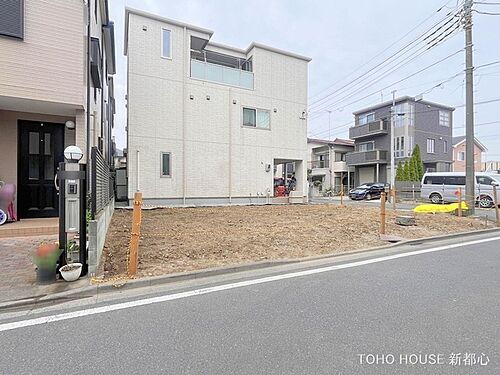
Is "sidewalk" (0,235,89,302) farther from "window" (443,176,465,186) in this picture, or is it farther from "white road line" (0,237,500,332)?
"window" (443,176,465,186)

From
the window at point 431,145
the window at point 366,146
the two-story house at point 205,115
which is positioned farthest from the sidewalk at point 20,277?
the window at point 431,145

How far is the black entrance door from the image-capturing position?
25.7 feet

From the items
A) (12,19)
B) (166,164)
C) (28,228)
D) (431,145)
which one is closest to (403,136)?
(431,145)

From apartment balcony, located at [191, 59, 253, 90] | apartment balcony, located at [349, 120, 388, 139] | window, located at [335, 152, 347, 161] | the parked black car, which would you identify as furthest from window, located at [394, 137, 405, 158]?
Answer: apartment balcony, located at [191, 59, 253, 90]

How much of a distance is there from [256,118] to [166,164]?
18.1 feet

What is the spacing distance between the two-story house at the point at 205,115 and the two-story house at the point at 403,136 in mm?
15400

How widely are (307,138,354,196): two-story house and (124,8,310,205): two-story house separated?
17026mm

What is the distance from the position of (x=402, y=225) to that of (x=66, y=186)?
8854 mm

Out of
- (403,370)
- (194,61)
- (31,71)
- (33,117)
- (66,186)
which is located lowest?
(403,370)

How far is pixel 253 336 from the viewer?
2818 mm

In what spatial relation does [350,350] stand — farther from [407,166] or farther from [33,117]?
[407,166]

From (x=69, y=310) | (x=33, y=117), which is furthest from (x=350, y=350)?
(x=33, y=117)

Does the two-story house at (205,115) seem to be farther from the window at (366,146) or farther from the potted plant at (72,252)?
the window at (366,146)

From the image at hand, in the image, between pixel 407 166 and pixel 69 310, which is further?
pixel 407 166
